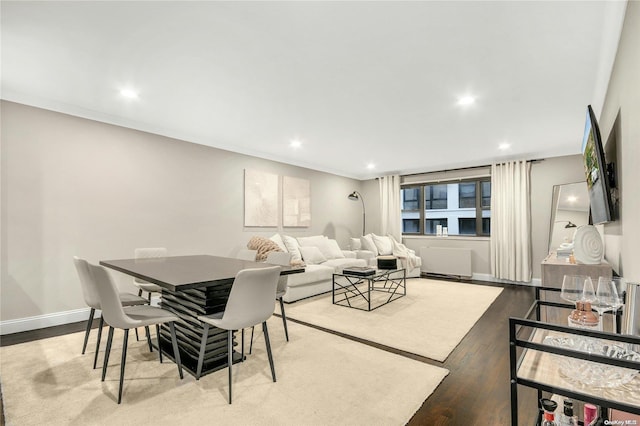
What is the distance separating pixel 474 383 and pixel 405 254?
4431 mm

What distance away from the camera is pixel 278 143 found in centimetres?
507

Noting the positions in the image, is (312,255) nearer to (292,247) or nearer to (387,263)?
(292,247)

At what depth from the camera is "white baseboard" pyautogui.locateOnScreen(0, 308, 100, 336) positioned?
3.21m

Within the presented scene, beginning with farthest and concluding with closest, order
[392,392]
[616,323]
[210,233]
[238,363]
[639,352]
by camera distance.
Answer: [210,233]
[238,363]
[392,392]
[616,323]
[639,352]

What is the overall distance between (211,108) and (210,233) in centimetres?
203

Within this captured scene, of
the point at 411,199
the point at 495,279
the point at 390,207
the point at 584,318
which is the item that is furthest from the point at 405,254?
the point at 584,318

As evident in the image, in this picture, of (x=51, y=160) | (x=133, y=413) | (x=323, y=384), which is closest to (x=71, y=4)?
(x=51, y=160)

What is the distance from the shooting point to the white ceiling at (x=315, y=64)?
2.03 metres

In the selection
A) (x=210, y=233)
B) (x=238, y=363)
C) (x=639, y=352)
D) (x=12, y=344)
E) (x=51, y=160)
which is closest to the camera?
(x=639, y=352)

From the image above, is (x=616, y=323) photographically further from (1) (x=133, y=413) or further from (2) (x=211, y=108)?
(2) (x=211, y=108)

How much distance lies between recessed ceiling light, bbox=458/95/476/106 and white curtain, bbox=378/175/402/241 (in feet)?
13.7

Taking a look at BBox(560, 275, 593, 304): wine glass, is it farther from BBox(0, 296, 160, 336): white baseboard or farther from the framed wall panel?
the framed wall panel

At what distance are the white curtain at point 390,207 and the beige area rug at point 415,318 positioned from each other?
2453 mm

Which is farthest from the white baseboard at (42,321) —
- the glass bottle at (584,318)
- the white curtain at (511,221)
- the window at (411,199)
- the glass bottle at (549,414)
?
the white curtain at (511,221)
